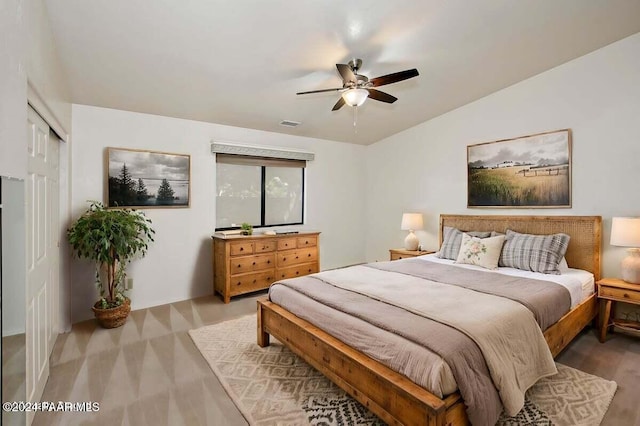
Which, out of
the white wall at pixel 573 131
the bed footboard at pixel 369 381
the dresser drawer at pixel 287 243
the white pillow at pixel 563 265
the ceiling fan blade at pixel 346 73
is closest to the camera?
the bed footboard at pixel 369 381

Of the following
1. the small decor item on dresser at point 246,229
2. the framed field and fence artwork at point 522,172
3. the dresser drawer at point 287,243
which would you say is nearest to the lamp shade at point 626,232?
the framed field and fence artwork at point 522,172

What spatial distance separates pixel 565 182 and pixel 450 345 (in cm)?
305

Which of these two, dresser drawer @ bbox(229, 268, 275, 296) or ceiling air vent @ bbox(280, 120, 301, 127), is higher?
ceiling air vent @ bbox(280, 120, 301, 127)

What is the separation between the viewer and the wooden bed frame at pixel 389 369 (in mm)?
1594

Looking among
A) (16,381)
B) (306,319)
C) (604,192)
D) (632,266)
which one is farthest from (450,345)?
(604,192)

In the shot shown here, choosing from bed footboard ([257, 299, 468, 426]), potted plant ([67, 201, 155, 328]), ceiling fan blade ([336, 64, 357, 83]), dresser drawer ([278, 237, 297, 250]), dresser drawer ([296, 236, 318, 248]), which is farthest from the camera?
dresser drawer ([296, 236, 318, 248])

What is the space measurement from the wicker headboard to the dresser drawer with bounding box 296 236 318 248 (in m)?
2.46

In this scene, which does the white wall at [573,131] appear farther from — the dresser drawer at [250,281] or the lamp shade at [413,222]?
the dresser drawer at [250,281]

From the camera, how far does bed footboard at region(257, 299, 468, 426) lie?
1.55m

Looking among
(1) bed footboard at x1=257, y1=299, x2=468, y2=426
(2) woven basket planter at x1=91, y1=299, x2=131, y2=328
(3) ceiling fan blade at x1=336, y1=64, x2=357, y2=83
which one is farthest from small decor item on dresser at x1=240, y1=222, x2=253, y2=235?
(3) ceiling fan blade at x1=336, y1=64, x2=357, y2=83

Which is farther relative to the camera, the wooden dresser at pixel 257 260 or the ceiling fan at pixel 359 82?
the wooden dresser at pixel 257 260

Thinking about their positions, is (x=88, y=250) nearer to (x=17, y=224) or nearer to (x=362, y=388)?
(x=17, y=224)

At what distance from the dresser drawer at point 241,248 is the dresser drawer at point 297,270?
0.61 metres

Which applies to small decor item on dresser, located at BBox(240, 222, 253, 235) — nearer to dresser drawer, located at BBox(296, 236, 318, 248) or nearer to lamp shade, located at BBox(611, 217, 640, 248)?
dresser drawer, located at BBox(296, 236, 318, 248)
